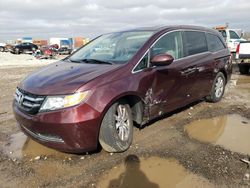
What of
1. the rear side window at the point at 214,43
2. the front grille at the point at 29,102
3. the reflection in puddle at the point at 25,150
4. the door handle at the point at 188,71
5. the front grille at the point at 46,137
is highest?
the rear side window at the point at 214,43

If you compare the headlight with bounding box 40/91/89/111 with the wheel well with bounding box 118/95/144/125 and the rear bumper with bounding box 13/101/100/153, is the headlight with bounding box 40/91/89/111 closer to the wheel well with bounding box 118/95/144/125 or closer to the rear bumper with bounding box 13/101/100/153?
the rear bumper with bounding box 13/101/100/153

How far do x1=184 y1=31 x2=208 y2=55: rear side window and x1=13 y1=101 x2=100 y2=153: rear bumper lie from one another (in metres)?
2.68

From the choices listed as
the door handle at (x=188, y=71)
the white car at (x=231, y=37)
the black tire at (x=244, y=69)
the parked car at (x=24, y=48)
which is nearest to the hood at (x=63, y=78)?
the door handle at (x=188, y=71)

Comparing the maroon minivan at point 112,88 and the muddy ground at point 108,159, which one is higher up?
the maroon minivan at point 112,88

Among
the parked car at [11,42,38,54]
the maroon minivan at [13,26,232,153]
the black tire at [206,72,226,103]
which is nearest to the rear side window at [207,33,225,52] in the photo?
the maroon minivan at [13,26,232,153]

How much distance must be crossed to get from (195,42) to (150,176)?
3215mm

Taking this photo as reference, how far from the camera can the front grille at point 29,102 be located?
3.66 meters

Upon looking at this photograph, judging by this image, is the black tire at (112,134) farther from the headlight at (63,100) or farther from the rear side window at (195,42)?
the rear side window at (195,42)

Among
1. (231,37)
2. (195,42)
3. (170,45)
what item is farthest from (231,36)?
(170,45)

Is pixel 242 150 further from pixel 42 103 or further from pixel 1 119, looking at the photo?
pixel 1 119

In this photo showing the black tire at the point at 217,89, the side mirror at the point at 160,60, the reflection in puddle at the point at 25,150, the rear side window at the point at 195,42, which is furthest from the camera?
the black tire at the point at 217,89

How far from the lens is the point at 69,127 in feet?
11.6

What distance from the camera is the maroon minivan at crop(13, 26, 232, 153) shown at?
3.59 meters

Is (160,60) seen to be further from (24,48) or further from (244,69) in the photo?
(24,48)
